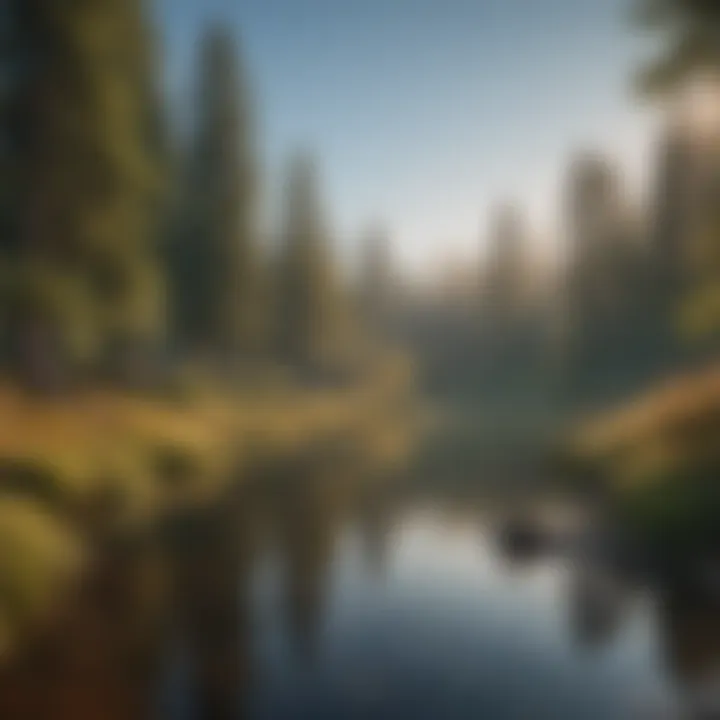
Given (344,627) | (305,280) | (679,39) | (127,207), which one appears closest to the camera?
(344,627)

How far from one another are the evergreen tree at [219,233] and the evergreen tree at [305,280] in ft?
0.70

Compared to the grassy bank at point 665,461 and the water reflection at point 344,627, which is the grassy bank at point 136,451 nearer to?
the water reflection at point 344,627

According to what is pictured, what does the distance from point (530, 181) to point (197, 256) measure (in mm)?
2022

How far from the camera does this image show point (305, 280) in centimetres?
482

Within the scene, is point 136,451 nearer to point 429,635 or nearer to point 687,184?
point 429,635

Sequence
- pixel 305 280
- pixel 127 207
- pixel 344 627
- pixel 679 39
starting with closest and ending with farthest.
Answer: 1. pixel 344 627
2. pixel 679 39
3. pixel 127 207
4. pixel 305 280

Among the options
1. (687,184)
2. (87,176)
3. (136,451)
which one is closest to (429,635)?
(136,451)

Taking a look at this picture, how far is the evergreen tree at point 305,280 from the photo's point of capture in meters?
4.68

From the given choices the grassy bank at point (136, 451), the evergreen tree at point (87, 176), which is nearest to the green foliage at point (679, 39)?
the grassy bank at point (136, 451)

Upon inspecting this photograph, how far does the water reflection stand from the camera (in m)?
3.79

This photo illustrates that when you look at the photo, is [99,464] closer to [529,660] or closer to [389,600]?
[389,600]

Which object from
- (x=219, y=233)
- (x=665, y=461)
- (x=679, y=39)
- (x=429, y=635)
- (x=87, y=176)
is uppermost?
(x=679, y=39)

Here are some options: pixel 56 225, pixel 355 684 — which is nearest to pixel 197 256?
pixel 56 225

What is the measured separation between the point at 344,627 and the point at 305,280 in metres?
1.99
